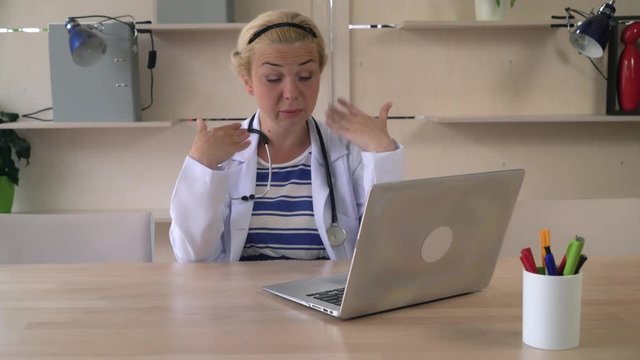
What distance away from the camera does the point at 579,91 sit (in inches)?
121

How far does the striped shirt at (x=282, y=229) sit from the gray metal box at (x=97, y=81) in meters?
1.16

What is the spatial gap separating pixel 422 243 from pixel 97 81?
1.99 metres

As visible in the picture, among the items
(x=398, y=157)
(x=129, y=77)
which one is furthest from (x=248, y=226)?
(x=129, y=77)

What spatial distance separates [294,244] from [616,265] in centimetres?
78

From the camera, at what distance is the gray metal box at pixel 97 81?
274cm

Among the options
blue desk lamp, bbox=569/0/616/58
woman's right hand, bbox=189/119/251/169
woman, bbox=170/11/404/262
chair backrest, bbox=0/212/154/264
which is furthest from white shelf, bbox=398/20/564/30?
chair backrest, bbox=0/212/154/264

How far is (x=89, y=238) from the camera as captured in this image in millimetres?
1839

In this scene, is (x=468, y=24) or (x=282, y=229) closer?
(x=282, y=229)

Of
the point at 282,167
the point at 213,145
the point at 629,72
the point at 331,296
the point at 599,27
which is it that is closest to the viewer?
the point at 331,296

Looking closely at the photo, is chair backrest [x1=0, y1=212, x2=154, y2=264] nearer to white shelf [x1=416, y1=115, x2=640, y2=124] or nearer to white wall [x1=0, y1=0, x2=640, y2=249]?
white wall [x1=0, y1=0, x2=640, y2=249]

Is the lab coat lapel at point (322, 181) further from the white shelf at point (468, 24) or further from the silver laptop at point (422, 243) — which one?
the white shelf at point (468, 24)

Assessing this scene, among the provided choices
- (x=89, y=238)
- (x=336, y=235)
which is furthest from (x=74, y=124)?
(x=336, y=235)

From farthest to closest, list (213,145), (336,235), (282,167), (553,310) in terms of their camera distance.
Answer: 1. (282,167)
2. (336,235)
3. (213,145)
4. (553,310)

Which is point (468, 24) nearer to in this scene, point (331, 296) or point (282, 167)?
point (282, 167)
